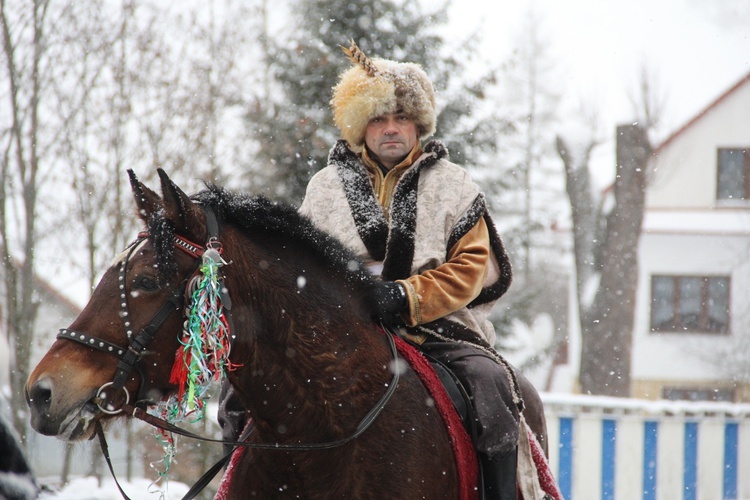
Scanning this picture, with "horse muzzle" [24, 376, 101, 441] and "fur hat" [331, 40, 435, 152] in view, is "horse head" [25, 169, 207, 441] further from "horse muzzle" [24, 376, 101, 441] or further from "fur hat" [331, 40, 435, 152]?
"fur hat" [331, 40, 435, 152]

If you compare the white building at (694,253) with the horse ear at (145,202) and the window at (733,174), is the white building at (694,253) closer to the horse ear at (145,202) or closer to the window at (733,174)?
the window at (733,174)

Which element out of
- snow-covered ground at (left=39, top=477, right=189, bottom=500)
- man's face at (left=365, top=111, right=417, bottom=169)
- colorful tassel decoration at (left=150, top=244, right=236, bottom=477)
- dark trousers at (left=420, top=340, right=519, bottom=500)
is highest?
man's face at (left=365, top=111, right=417, bottom=169)

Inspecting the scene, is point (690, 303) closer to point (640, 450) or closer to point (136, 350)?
point (640, 450)

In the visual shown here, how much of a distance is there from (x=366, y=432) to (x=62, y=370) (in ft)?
3.51

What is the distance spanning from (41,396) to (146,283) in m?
0.46

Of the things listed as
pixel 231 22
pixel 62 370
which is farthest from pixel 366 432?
pixel 231 22

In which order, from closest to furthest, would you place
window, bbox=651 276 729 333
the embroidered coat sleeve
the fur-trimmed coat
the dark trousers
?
the dark trousers
the embroidered coat sleeve
the fur-trimmed coat
window, bbox=651 276 729 333

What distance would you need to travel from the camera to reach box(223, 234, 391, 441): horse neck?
2676 mm

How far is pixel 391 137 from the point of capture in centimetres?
360

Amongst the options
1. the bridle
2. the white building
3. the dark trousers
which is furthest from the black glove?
the white building

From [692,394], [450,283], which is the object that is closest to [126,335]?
[450,283]

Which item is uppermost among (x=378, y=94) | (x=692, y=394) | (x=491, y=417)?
(x=378, y=94)

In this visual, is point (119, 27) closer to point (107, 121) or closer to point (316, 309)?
point (107, 121)

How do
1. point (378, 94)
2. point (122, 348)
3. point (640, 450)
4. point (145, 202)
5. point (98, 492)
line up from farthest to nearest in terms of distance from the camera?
point (640, 450), point (98, 492), point (378, 94), point (145, 202), point (122, 348)
